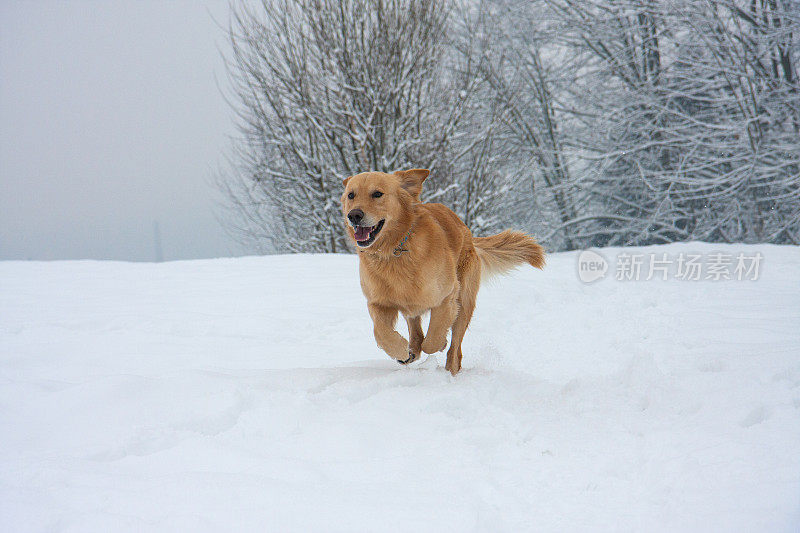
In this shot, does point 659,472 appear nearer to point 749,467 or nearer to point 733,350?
point 749,467

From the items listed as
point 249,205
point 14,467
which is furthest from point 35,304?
point 249,205

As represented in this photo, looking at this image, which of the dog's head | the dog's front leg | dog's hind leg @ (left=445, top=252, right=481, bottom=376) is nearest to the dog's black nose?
the dog's head

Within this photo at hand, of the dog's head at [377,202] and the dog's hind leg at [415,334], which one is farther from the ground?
the dog's head at [377,202]

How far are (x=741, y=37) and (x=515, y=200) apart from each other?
626 centimetres

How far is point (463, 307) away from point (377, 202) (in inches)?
46.9

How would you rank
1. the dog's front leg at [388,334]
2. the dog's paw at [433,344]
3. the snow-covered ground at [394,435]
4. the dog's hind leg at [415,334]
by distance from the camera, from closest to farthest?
the snow-covered ground at [394,435]
the dog's front leg at [388,334]
the dog's paw at [433,344]
the dog's hind leg at [415,334]

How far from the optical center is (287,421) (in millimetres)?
2305

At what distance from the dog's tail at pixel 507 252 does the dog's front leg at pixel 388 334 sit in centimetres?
123

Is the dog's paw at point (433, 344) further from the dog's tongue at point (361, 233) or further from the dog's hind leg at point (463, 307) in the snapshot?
the dog's tongue at point (361, 233)

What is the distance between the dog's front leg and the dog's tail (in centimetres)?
123

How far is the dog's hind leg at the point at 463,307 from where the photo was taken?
3.65 metres

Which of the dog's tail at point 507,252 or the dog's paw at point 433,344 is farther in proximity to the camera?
the dog's tail at point 507,252

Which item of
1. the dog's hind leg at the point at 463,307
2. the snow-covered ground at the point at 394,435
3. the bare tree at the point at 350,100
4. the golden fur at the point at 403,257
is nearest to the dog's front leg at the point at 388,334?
the golden fur at the point at 403,257

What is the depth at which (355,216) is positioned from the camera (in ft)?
9.58
